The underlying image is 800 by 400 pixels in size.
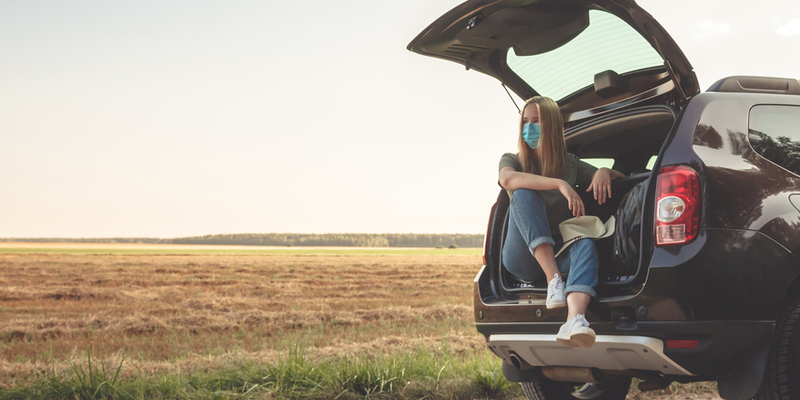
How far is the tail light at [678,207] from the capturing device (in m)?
2.46

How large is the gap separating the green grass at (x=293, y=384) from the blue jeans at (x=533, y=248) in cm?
147

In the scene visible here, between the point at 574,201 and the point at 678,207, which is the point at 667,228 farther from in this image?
the point at 574,201

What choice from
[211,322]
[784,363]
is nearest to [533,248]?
[784,363]

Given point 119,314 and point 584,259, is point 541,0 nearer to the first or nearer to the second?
point 584,259

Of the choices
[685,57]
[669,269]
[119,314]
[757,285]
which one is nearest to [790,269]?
[757,285]

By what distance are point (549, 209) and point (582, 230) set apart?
0.38 metres

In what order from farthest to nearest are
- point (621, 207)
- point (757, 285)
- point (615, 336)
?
point (621, 207), point (615, 336), point (757, 285)

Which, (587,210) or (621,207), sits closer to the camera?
(621,207)

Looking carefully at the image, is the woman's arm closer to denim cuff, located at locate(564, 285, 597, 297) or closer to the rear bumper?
denim cuff, located at locate(564, 285, 597, 297)

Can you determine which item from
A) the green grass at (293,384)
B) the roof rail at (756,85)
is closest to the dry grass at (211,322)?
the green grass at (293,384)

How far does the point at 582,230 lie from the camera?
294 centimetres

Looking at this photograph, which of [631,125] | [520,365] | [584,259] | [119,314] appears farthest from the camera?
[119,314]

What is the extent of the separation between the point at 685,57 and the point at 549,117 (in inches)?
29.2

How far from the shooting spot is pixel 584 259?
281 centimetres
